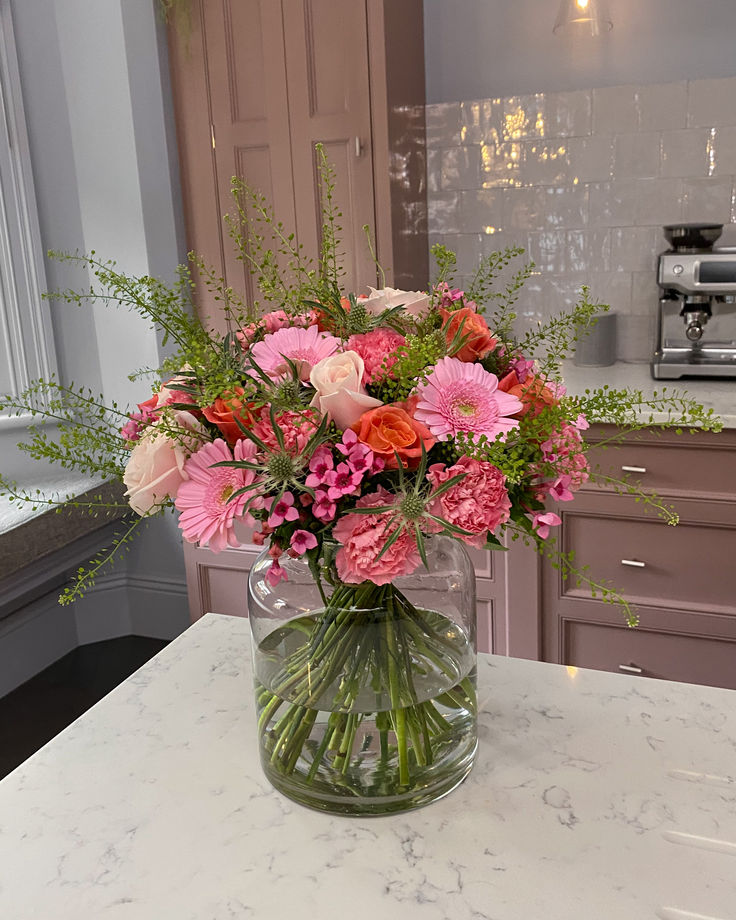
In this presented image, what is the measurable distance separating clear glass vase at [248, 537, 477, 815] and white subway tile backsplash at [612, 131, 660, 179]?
2.29m

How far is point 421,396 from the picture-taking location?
72cm

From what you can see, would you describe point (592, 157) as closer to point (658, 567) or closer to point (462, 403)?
point (658, 567)

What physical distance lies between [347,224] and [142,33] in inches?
34.6

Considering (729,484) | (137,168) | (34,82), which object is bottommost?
(729,484)

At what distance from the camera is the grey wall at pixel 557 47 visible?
2.65 meters

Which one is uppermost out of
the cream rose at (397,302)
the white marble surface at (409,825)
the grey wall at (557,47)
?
the grey wall at (557,47)

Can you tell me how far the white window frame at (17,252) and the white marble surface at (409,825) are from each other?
6.74 ft

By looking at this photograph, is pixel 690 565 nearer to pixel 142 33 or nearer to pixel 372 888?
pixel 372 888

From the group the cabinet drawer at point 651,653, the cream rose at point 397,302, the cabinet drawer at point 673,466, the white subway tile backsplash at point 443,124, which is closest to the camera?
the cream rose at point 397,302

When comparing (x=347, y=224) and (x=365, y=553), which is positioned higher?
(x=347, y=224)

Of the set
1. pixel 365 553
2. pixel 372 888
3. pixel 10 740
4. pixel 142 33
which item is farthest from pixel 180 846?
pixel 142 33

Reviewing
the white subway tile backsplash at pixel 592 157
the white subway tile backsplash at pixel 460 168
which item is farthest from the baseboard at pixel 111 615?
the white subway tile backsplash at pixel 592 157

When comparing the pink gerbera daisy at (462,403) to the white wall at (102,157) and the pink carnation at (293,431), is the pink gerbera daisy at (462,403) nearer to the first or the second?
the pink carnation at (293,431)

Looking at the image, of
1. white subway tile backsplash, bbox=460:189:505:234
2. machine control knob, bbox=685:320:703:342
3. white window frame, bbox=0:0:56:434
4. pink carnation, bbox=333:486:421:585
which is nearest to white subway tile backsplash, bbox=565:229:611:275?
white subway tile backsplash, bbox=460:189:505:234
